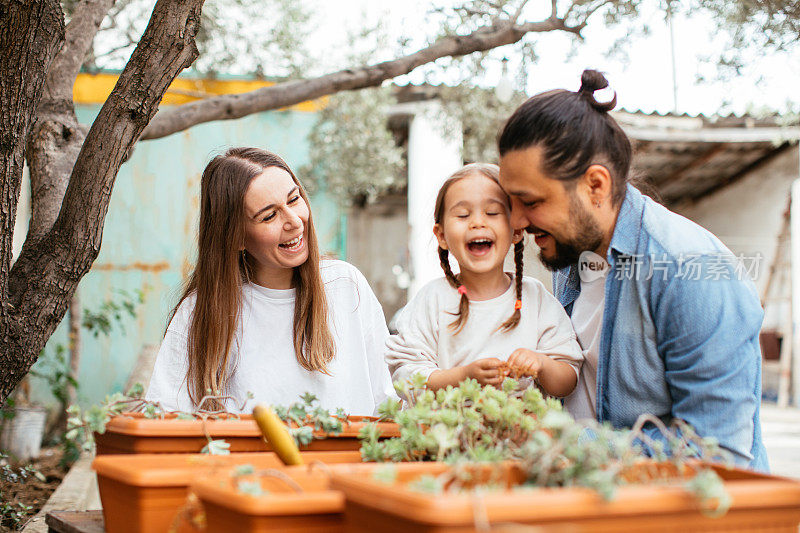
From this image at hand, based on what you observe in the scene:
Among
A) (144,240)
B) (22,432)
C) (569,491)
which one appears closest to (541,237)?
(569,491)

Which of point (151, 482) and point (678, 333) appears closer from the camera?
point (151, 482)

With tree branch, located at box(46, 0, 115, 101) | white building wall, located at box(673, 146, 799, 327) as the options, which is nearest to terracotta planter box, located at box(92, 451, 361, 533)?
tree branch, located at box(46, 0, 115, 101)

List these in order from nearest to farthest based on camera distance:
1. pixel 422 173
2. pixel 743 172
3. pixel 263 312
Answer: pixel 263 312 < pixel 422 173 < pixel 743 172

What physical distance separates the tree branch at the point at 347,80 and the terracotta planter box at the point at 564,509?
281 centimetres

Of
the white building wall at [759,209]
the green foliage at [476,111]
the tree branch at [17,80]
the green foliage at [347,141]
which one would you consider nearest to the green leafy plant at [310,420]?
the tree branch at [17,80]

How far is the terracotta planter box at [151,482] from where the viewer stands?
3.47ft

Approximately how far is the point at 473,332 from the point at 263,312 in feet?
2.20

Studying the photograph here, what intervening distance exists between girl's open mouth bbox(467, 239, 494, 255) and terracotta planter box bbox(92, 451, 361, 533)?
31.8 inches

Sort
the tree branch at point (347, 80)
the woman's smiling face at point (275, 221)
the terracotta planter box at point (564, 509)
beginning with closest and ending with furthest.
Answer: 1. the terracotta planter box at point (564, 509)
2. the woman's smiling face at point (275, 221)
3. the tree branch at point (347, 80)

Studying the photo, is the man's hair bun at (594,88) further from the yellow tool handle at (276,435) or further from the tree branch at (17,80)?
the tree branch at (17,80)

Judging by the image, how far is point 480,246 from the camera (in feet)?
6.28

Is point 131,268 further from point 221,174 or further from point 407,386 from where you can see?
point 407,386

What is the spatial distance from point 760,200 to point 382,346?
9.80 meters

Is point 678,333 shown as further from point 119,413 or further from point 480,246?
point 119,413
